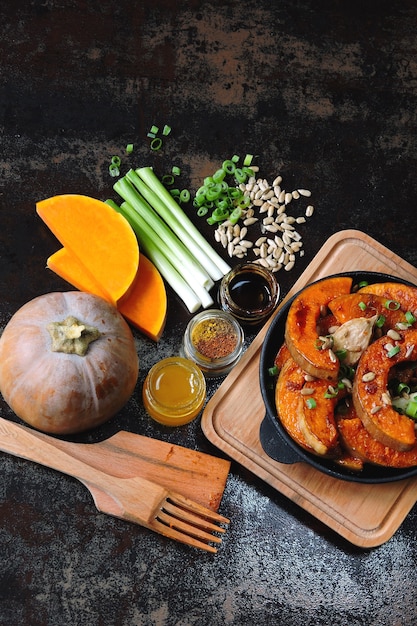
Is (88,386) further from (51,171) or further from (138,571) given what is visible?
(51,171)

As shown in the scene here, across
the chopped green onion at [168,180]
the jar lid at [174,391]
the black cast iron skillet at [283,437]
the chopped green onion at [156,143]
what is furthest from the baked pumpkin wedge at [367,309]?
the chopped green onion at [156,143]

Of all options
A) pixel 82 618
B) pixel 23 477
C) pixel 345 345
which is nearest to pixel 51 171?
pixel 23 477

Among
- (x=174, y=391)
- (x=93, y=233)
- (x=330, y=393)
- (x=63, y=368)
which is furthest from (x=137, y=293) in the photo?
(x=330, y=393)

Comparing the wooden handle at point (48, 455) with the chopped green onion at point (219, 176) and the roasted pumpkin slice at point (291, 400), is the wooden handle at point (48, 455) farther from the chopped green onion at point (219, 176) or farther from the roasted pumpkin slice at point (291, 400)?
the chopped green onion at point (219, 176)

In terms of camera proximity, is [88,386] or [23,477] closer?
[88,386]

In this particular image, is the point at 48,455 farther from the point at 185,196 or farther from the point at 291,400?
the point at 185,196

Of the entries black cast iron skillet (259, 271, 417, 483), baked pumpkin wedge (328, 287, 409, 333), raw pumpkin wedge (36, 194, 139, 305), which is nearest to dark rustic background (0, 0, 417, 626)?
raw pumpkin wedge (36, 194, 139, 305)

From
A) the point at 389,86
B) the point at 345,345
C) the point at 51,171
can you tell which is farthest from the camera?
the point at 389,86
